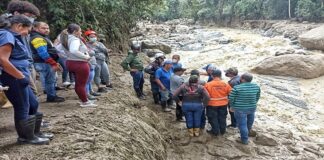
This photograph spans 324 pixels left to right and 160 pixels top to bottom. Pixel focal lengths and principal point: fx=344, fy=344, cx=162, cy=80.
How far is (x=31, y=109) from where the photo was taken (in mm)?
4203

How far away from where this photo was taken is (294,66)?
46.6 feet

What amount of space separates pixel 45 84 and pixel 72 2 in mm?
4729

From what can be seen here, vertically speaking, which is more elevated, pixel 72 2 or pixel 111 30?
pixel 72 2

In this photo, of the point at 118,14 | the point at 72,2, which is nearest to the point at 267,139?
the point at 72,2

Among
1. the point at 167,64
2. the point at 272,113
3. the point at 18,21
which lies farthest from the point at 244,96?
the point at 18,21

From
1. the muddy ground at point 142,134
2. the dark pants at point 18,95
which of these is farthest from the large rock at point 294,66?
the dark pants at point 18,95

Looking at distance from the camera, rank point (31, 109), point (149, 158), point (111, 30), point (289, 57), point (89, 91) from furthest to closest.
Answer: point (289, 57), point (111, 30), point (89, 91), point (149, 158), point (31, 109)

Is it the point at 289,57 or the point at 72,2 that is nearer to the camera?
the point at 72,2

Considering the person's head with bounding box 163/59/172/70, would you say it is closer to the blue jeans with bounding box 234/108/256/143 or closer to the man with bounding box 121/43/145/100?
the man with bounding box 121/43/145/100

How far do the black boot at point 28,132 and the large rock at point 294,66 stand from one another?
39.4ft

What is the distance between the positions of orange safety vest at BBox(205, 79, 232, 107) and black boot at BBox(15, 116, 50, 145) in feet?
11.7

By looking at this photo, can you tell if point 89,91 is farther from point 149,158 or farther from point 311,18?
point 311,18

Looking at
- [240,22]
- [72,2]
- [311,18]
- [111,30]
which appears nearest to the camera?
[72,2]

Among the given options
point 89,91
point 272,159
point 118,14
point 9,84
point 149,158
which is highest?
point 118,14
